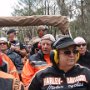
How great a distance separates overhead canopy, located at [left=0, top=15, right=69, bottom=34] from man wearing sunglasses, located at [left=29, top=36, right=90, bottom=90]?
11.5 feet

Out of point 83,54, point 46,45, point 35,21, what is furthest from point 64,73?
point 35,21

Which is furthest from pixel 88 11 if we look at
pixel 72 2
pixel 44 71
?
pixel 44 71

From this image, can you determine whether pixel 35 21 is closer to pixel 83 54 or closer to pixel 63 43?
pixel 83 54

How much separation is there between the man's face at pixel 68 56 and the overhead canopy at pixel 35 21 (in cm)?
359

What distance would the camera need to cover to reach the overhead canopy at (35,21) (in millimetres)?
8005

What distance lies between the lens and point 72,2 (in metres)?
31.7

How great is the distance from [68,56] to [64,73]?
0.20m

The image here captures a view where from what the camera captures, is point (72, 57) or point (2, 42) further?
point (2, 42)

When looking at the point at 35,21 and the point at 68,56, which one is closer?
the point at 68,56

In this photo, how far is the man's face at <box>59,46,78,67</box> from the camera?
4.44 m

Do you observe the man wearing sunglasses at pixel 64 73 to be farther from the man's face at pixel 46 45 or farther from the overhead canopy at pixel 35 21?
the overhead canopy at pixel 35 21

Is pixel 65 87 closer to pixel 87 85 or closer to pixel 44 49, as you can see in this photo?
pixel 87 85

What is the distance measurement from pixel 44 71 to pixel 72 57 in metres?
0.39

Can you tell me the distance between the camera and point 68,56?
445cm
